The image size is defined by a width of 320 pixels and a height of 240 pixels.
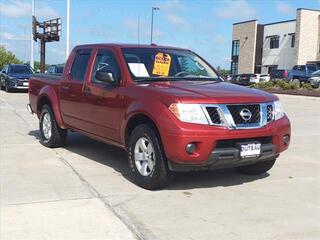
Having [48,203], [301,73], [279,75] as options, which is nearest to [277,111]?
[48,203]

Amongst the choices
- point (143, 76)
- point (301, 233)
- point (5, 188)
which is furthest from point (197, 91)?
point (5, 188)

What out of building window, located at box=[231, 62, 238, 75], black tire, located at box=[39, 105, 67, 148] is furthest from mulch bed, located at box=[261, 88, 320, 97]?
building window, located at box=[231, 62, 238, 75]

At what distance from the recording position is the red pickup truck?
584cm

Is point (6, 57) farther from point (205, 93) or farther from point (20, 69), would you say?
point (205, 93)

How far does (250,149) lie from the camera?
19.9 feet

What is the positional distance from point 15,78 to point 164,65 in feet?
70.7

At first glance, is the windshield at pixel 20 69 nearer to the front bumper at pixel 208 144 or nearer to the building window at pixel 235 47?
the front bumper at pixel 208 144

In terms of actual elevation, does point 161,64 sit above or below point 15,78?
above

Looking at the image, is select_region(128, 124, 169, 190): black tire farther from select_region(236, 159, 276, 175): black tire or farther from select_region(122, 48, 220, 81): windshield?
select_region(236, 159, 276, 175): black tire

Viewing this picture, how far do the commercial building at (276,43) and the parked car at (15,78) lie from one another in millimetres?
41214

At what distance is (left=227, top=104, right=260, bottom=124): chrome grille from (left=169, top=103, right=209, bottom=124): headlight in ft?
1.21

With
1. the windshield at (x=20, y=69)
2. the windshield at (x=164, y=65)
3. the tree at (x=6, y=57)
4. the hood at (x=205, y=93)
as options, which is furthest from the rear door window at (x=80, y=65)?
the tree at (x=6, y=57)

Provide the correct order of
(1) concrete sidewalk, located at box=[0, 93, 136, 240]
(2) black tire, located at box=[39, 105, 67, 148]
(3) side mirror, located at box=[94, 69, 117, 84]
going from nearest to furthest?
1. (1) concrete sidewalk, located at box=[0, 93, 136, 240]
2. (3) side mirror, located at box=[94, 69, 117, 84]
3. (2) black tire, located at box=[39, 105, 67, 148]

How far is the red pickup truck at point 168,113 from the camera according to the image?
5.84 m
